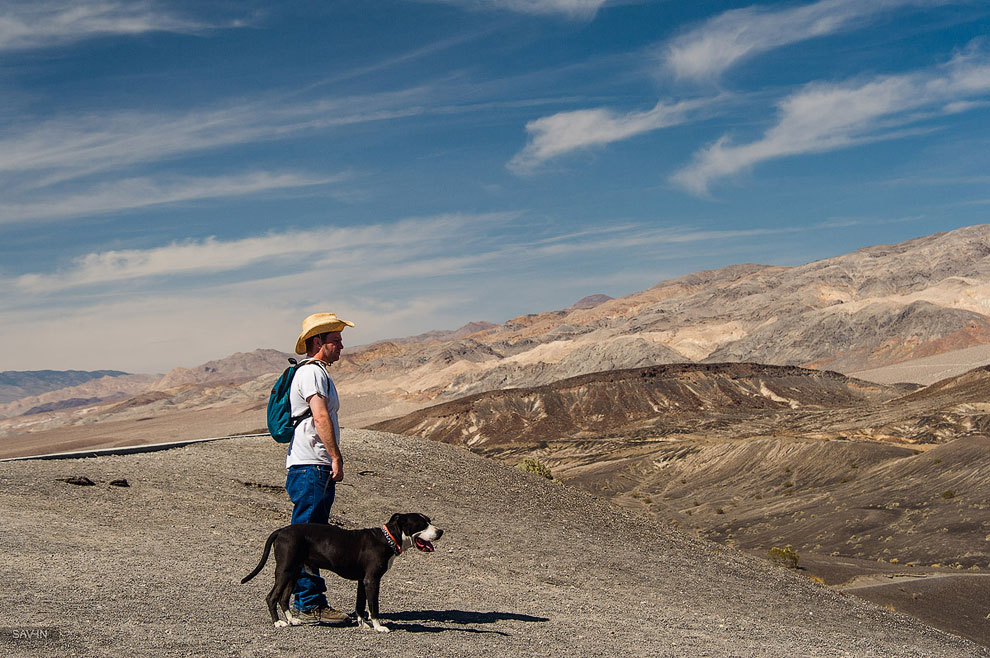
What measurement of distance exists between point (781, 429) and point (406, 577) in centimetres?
7118

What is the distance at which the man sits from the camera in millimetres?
7762

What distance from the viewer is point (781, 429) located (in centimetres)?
7756

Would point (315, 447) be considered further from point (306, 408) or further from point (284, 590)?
point (284, 590)

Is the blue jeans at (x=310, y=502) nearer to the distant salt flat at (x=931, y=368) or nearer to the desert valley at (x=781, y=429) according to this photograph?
the desert valley at (x=781, y=429)

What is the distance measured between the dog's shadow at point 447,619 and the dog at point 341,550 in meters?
0.78

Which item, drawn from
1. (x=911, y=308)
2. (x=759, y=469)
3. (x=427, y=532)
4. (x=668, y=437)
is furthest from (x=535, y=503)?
(x=911, y=308)

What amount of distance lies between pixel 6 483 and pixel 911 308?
163m

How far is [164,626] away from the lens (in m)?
7.69

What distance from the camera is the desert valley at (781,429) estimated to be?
30047 millimetres

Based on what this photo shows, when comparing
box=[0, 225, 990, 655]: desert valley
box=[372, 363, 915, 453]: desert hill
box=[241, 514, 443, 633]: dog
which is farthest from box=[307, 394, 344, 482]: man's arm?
box=[372, 363, 915, 453]: desert hill

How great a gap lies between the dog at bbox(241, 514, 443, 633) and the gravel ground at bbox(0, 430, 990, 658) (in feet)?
1.22

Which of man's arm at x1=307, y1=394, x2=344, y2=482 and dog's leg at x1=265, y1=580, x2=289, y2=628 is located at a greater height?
man's arm at x1=307, y1=394, x2=344, y2=482

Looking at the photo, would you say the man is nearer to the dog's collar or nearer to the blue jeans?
the blue jeans

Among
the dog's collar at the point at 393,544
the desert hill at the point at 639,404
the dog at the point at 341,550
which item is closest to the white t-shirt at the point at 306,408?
the dog at the point at 341,550
